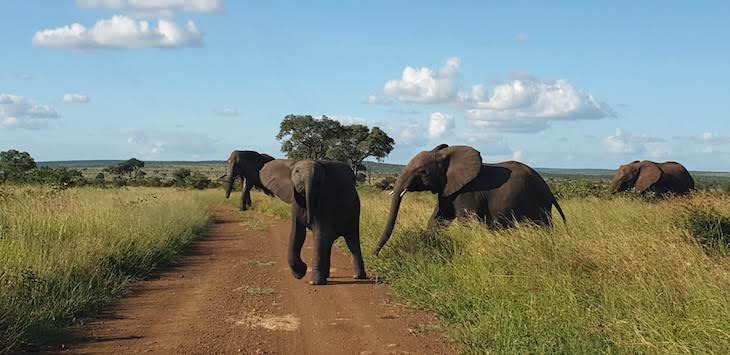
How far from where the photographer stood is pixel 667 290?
632 cm

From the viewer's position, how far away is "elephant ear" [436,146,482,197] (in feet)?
38.3

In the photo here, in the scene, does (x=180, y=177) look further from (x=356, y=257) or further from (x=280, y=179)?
(x=356, y=257)

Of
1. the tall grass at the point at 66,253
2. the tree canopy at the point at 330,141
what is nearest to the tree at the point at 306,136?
the tree canopy at the point at 330,141

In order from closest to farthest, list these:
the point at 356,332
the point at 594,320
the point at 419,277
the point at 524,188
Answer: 1. the point at 594,320
2. the point at 356,332
3. the point at 419,277
4. the point at 524,188

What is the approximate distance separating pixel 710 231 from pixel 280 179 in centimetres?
648

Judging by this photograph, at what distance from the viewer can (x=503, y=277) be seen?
7.69 meters

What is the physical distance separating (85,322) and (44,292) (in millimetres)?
699

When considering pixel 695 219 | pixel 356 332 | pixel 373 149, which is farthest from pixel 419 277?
pixel 373 149

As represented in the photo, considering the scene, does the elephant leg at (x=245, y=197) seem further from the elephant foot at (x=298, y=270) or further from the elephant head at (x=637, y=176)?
the elephant foot at (x=298, y=270)

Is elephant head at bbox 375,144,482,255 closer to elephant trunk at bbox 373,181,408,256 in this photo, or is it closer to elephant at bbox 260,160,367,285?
elephant trunk at bbox 373,181,408,256

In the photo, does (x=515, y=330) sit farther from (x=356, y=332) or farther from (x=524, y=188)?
(x=524, y=188)

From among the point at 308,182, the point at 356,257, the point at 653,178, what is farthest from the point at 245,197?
the point at 308,182

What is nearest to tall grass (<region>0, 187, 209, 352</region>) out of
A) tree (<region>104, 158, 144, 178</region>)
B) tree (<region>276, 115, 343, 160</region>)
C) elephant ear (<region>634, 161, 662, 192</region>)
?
elephant ear (<region>634, 161, 662, 192</region>)

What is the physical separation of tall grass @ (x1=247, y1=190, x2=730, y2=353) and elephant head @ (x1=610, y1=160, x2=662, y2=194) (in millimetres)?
12915
